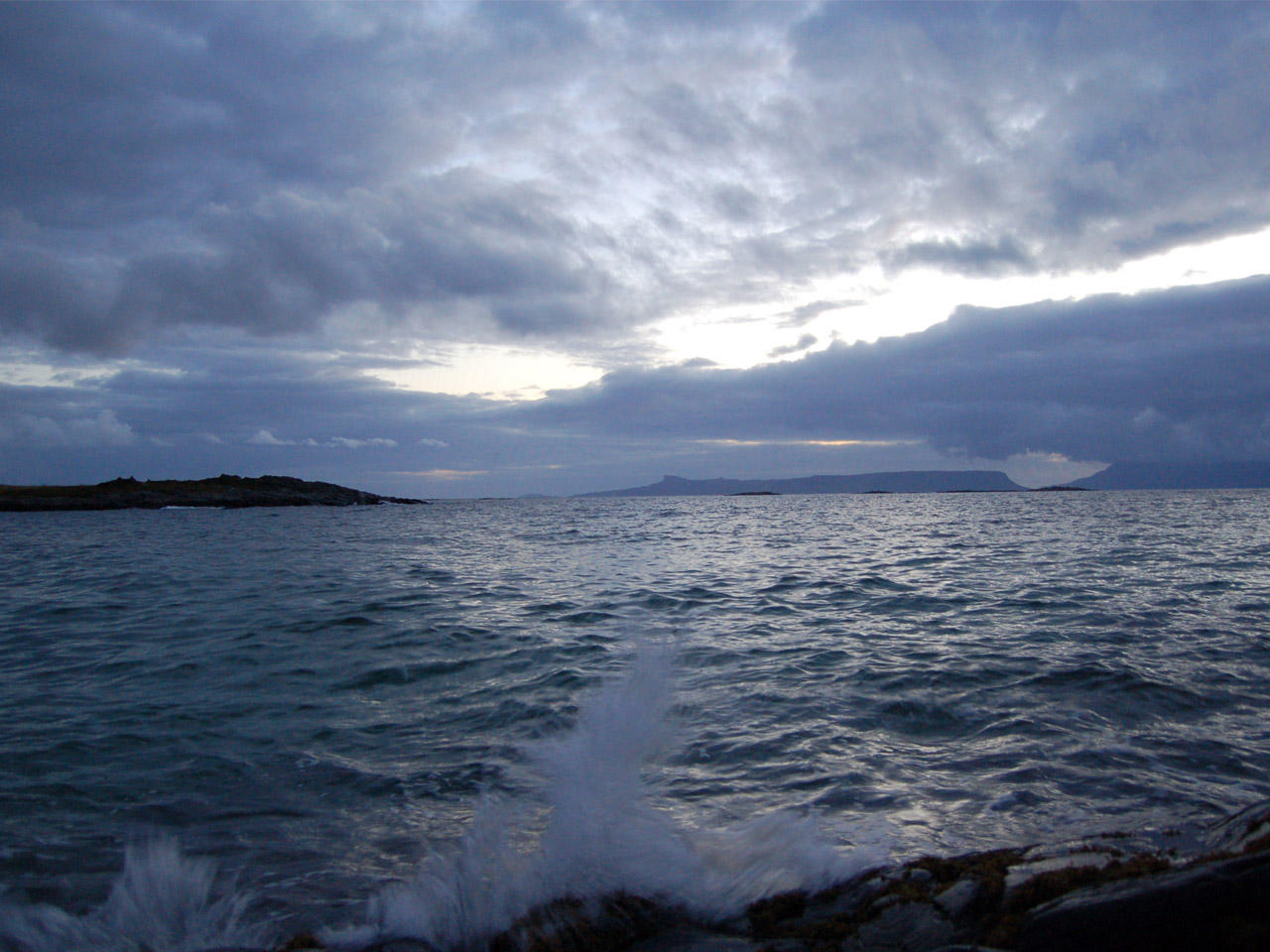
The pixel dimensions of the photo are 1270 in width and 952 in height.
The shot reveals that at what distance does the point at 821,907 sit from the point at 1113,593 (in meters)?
16.9

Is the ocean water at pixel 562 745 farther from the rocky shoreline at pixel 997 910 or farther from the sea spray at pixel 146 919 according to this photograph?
the rocky shoreline at pixel 997 910

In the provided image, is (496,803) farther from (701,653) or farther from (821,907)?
(701,653)

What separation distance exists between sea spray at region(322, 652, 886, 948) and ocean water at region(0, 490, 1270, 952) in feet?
0.09

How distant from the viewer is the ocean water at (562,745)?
17.9 feet

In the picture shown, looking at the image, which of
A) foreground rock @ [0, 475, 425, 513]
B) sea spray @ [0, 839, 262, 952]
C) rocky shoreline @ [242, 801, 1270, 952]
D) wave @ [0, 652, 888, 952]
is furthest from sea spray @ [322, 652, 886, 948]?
foreground rock @ [0, 475, 425, 513]

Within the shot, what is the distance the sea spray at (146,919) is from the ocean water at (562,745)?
0.8 inches

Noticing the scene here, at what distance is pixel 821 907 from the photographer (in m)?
4.86

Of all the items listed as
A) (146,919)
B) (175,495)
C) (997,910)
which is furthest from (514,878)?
(175,495)

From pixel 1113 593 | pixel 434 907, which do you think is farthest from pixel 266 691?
pixel 1113 593

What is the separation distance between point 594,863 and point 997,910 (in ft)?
9.29

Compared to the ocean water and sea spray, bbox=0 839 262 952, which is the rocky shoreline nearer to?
the ocean water

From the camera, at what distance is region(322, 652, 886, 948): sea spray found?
16.4 ft

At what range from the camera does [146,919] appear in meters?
5.23

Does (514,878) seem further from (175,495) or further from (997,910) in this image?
(175,495)
